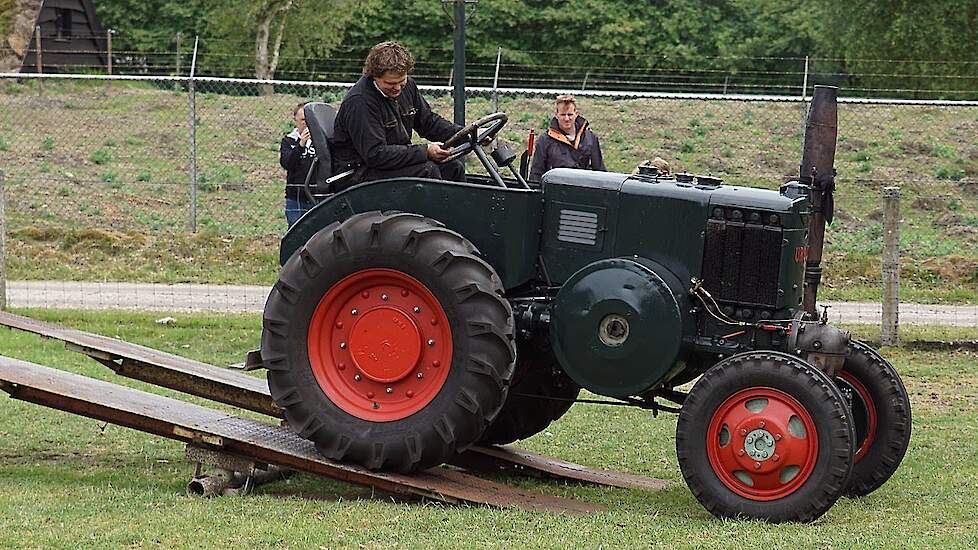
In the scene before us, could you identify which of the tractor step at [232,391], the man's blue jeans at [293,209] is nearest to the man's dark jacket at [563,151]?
the man's blue jeans at [293,209]

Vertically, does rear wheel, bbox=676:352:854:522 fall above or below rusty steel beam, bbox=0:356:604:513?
above

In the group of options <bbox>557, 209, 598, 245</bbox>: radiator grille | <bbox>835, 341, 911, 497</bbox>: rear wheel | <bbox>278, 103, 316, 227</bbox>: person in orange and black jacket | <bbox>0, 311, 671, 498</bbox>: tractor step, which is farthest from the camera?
<bbox>278, 103, 316, 227</bbox>: person in orange and black jacket

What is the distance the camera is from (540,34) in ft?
131

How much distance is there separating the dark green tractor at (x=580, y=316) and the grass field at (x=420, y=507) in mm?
308

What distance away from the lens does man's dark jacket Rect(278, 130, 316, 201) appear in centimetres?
1246

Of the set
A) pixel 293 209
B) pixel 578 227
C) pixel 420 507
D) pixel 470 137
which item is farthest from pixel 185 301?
pixel 420 507

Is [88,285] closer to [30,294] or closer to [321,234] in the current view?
[30,294]

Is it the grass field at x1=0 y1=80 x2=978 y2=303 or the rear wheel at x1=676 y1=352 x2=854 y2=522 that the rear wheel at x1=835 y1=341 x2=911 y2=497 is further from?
the grass field at x1=0 y1=80 x2=978 y2=303

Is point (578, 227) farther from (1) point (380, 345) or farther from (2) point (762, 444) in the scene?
(2) point (762, 444)

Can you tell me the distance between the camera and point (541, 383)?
25.4 ft

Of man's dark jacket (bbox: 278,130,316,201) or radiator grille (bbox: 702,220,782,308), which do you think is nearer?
radiator grille (bbox: 702,220,782,308)

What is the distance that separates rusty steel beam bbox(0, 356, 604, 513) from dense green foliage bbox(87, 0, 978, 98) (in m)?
27.1

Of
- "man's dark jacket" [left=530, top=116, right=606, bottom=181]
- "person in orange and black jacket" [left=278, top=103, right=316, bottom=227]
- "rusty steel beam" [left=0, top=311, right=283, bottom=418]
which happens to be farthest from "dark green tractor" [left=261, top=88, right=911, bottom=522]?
"person in orange and black jacket" [left=278, top=103, right=316, bottom=227]

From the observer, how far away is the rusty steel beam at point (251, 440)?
22.1 feet
